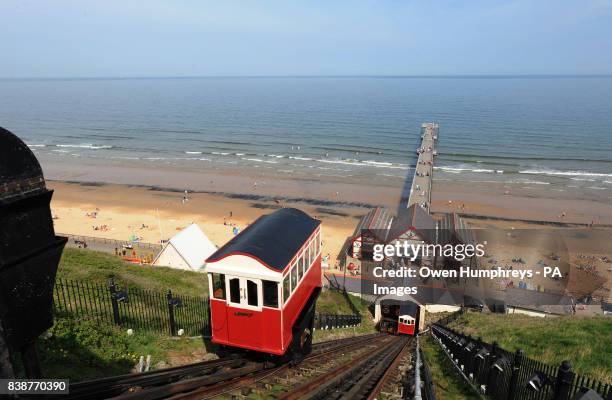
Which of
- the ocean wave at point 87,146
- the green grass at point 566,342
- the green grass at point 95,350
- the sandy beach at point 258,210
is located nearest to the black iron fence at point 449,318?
the green grass at point 566,342

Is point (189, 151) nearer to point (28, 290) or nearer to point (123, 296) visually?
Result: point (123, 296)

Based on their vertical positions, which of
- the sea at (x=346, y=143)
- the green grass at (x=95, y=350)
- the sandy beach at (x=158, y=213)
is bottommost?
the sandy beach at (x=158, y=213)

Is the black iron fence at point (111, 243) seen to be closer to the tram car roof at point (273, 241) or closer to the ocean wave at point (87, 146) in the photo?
the tram car roof at point (273, 241)

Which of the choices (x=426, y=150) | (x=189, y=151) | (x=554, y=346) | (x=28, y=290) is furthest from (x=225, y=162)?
(x=28, y=290)

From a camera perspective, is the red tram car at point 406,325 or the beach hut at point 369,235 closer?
the red tram car at point 406,325

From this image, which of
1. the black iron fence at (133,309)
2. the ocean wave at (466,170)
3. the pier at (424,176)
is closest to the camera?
the black iron fence at (133,309)

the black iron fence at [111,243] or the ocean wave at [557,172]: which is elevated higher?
the ocean wave at [557,172]

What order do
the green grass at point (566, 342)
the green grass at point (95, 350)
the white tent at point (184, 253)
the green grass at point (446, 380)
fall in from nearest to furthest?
the green grass at point (95, 350)
the green grass at point (446, 380)
the green grass at point (566, 342)
the white tent at point (184, 253)
